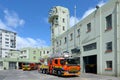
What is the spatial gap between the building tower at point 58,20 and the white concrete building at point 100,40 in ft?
63.6

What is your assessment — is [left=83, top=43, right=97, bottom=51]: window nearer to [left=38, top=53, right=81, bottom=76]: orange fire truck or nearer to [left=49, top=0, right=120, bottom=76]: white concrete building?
[left=49, top=0, right=120, bottom=76]: white concrete building

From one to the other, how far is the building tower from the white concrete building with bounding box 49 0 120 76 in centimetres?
1938

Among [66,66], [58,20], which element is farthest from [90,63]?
[58,20]

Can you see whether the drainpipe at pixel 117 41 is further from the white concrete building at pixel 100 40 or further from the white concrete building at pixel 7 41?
the white concrete building at pixel 7 41

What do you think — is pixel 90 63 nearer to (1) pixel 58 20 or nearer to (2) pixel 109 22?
(2) pixel 109 22

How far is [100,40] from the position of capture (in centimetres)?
3184

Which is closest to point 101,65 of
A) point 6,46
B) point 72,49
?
point 72,49

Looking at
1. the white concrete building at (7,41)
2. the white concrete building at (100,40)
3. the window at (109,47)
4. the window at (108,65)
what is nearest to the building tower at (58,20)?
the white concrete building at (100,40)

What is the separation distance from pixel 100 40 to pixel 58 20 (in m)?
33.6

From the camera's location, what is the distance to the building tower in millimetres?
63775

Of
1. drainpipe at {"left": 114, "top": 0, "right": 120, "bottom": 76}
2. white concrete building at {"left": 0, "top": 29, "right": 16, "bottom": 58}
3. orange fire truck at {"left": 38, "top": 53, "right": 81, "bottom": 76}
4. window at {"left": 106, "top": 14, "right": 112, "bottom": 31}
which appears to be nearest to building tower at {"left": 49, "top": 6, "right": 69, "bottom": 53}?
orange fire truck at {"left": 38, "top": 53, "right": 81, "bottom": 76}

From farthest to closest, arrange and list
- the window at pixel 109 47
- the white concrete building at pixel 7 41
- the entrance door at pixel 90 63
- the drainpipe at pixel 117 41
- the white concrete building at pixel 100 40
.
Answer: the white concrete building at pixel 7 41, the entrance door at pixel 90 63, the window at pixel 109 47, the white concrete building at pixel 100 40, the drainpipe at pixel 117 41

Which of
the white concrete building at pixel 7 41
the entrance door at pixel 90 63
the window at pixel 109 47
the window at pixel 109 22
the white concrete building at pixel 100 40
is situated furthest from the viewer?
the white concrete building at pixel 7 41

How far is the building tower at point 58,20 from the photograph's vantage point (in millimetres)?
63775
